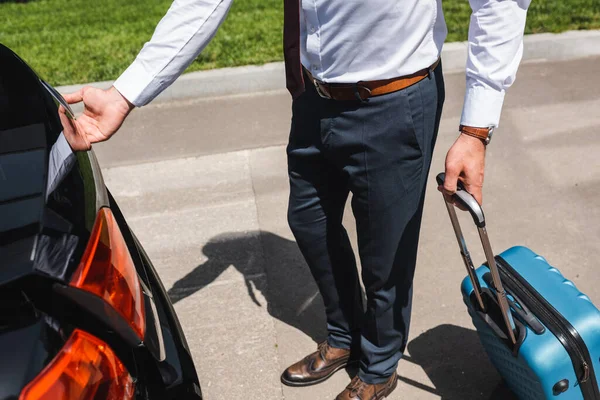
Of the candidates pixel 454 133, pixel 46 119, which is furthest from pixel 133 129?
pixel 46 119

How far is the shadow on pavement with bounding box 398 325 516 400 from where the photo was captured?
255 cm

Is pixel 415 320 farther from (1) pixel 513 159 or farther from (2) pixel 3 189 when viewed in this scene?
(2) pixel 3 189

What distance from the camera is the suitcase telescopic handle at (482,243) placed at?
5.94 ft

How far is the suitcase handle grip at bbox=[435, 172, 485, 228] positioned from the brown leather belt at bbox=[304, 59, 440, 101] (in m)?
0.29

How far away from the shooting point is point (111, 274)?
135cm

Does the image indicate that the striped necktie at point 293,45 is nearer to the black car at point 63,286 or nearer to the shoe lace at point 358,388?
the black car at point 63,286

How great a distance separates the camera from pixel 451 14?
6316 mm

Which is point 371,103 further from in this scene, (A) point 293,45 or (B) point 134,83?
(B) point 134,83

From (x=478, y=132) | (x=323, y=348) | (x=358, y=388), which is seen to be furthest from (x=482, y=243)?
(x=323, y=348)

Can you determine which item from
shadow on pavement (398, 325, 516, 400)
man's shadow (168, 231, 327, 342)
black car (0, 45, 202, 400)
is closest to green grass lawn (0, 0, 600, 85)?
man's shadow (168, 231, 327, 342)

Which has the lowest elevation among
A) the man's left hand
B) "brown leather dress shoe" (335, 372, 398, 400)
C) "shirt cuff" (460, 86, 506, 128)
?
"brown leather dress shoe" (335, 372, 398, 400)

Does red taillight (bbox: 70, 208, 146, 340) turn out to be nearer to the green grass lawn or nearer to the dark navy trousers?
the dark navy trousers

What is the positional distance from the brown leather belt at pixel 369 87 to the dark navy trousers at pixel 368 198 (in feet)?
0.05

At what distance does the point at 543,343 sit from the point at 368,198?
26.3 inches
